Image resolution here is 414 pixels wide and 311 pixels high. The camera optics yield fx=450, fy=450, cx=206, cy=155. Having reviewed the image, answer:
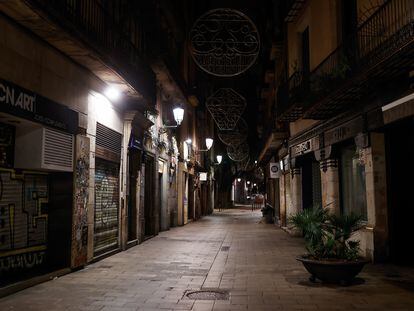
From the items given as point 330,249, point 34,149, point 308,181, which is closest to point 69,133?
point 34,149

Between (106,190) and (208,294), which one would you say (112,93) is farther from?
(208,294)

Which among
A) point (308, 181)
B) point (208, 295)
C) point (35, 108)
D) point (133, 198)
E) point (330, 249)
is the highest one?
point (35, 108)

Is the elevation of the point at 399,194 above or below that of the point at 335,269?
above

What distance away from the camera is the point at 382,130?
1092cm

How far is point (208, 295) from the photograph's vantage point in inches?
301

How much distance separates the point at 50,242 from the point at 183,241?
7.10m

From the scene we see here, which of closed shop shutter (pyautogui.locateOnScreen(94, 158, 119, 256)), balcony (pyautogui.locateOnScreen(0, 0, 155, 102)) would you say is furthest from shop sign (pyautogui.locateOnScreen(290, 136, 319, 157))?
closed shop shutter (pyautogui.locateOnScreen(94, 158, 119, 256))

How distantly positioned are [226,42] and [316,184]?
25.4 feet

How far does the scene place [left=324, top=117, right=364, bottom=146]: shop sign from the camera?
38.2 feet

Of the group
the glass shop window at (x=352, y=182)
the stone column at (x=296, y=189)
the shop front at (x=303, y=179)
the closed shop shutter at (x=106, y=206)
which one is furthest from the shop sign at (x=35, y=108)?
the stone column at (x=296, y=189)

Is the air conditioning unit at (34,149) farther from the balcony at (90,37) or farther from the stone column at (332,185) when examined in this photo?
the stone column at (332,185)

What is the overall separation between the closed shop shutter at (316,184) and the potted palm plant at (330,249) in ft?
26.8

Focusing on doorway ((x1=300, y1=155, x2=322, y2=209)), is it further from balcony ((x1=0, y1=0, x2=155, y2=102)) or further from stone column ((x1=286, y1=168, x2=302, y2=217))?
balcony ((x1=0, y1=0, x2=155, y2=102))

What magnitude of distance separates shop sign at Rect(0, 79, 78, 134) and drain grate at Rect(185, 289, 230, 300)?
4.29 m
